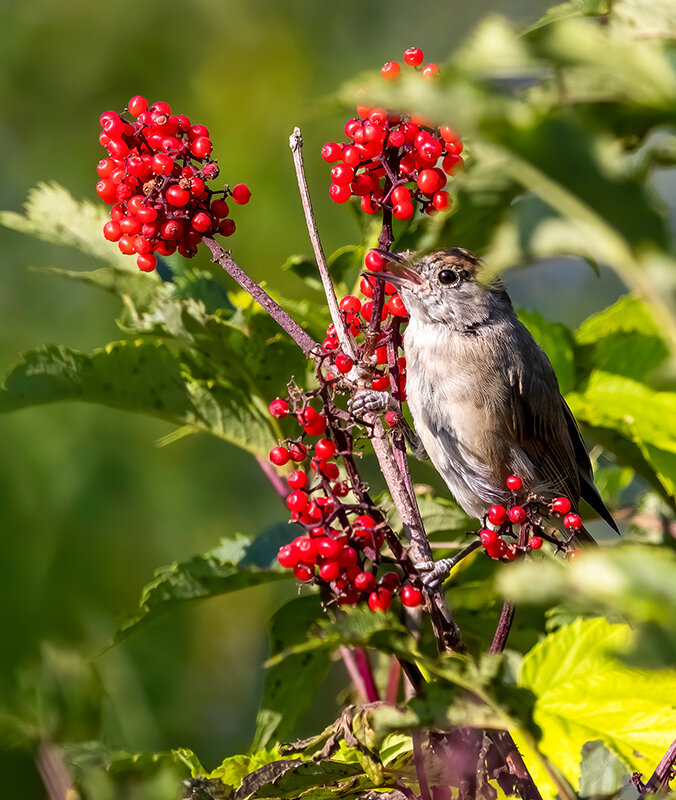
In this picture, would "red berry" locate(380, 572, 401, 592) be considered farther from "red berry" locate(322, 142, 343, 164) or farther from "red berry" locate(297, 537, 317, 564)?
"red berry" locate(322, 142, 343, 164)

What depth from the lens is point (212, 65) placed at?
167 inches

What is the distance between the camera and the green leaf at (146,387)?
1243 mm

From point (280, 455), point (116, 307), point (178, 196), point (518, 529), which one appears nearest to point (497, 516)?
point (518, 529)

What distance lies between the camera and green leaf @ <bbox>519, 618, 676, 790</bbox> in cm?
83

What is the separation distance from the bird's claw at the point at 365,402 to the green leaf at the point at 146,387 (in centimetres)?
33

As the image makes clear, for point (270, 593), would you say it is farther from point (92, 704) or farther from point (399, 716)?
point (399, 716)

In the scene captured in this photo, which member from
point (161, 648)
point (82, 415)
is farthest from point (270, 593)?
point (82, 415)

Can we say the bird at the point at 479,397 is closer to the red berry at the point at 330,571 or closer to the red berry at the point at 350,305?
the red berry at the point at 350,305

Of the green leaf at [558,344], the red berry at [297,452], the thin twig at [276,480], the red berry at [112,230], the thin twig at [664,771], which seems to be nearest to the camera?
the thin twig at [664,771]

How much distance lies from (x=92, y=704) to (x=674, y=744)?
20.2 inches

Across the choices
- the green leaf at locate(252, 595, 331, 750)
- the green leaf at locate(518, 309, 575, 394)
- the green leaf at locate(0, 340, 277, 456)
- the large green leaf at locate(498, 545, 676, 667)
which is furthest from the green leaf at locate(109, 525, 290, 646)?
the large green leaf at locate(498, 545, 676, 667)

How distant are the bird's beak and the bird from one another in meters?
0.07

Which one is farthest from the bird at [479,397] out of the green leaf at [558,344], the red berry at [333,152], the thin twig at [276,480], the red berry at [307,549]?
the red berry at [307,549]

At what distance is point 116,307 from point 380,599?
9.92ft
